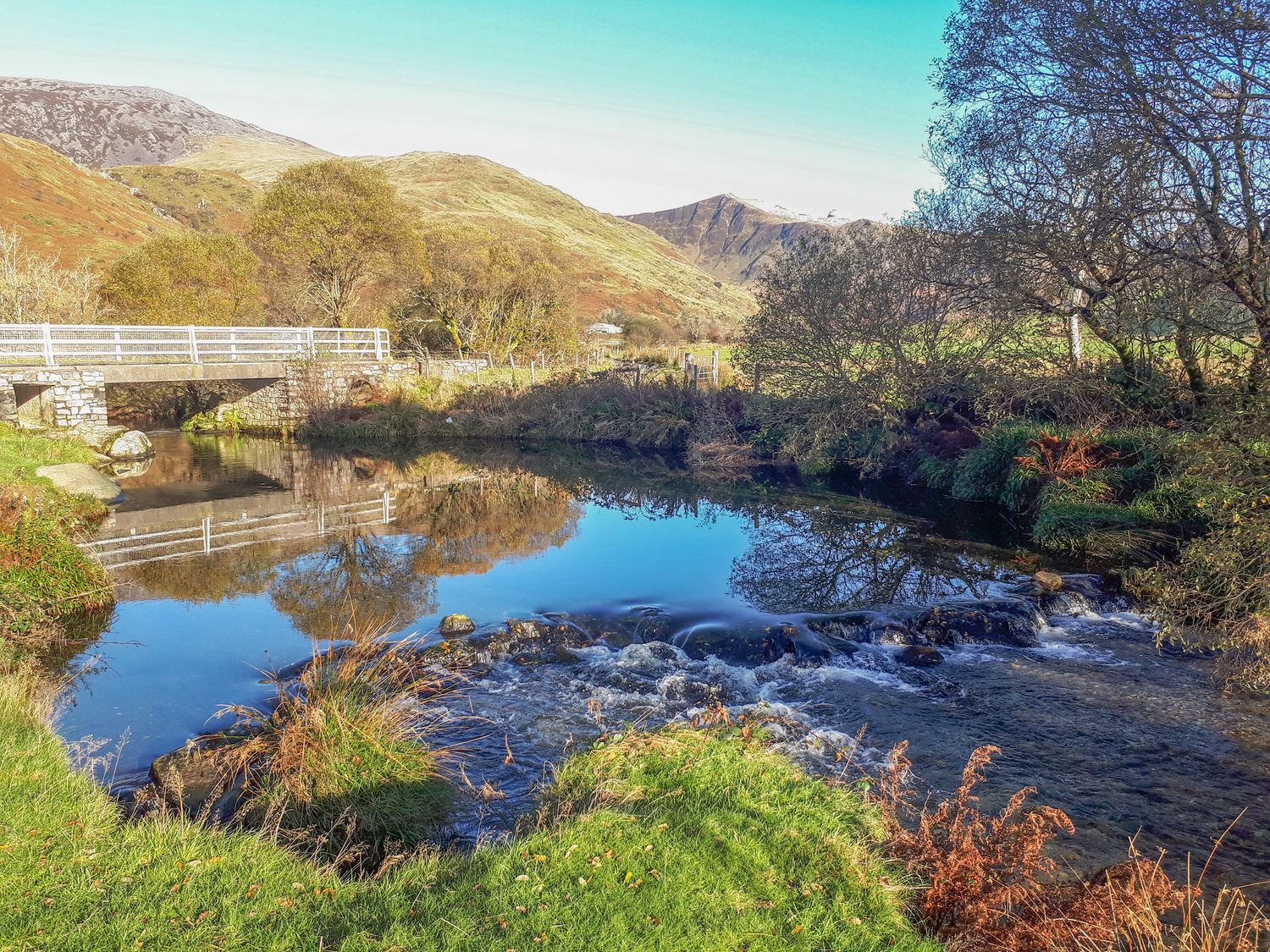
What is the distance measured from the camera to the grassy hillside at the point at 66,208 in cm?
5609

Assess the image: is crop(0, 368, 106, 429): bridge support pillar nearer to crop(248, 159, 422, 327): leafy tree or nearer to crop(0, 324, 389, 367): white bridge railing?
crop(0, 324, 389, 367): white bridge railing

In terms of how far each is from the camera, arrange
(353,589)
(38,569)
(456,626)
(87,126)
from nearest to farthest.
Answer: (456,626) < (38,569) < (353,589) < (87,126)

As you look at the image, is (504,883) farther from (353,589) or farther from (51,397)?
(51,397)

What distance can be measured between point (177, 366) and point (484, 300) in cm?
1331

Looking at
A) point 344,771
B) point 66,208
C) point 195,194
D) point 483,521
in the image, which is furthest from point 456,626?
point 195,194

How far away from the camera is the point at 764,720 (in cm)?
742

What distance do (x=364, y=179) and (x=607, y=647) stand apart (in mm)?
29035

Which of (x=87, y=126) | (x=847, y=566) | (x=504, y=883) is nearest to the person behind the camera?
(x=504, y=883)

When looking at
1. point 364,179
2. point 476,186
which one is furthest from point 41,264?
point 476,186

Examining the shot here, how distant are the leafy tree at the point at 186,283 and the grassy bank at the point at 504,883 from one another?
31329 millimetres

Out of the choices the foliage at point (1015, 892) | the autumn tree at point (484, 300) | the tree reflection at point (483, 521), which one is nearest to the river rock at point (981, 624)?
the foliage at point (1015, 892)

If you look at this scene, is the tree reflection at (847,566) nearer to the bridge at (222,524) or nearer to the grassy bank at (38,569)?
the bridge at (222,524)

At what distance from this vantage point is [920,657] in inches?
365

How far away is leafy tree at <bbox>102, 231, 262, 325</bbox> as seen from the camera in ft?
105
